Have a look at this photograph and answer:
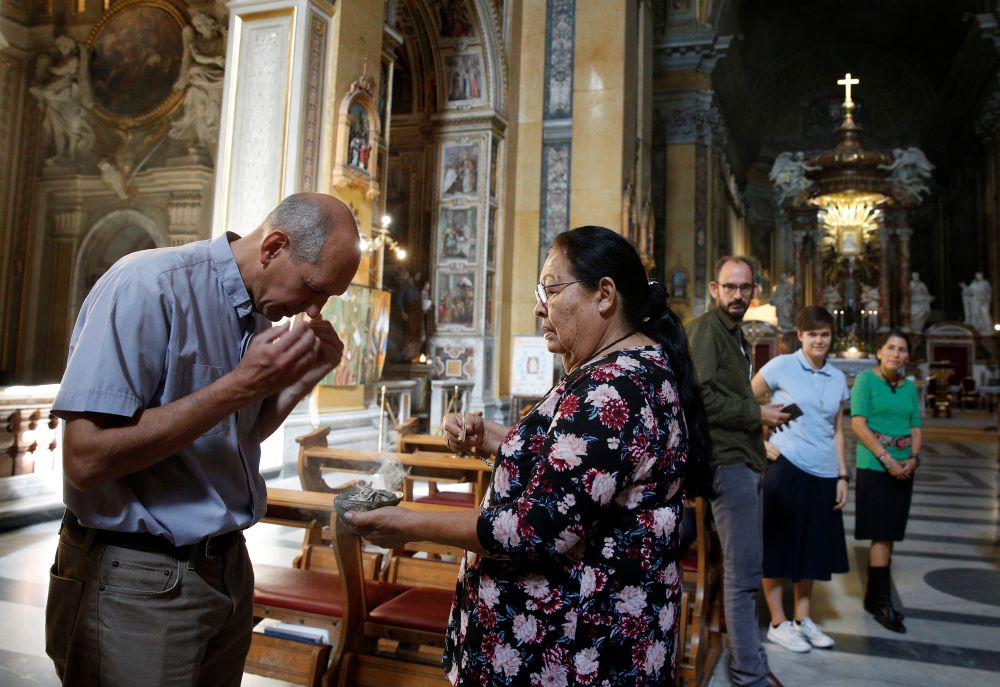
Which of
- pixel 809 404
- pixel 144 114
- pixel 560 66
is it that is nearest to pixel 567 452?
pixel 809 404

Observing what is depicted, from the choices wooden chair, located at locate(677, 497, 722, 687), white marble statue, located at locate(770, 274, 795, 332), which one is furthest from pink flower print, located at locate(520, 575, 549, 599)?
white marble statue, located at locate(770, 274, 795, 332)

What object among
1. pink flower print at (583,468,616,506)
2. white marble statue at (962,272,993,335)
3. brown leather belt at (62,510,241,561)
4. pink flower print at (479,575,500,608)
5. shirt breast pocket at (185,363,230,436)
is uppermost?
white marble statue at (962,272,993,335)

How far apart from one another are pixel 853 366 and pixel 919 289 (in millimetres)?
7280

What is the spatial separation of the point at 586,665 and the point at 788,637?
2.90m

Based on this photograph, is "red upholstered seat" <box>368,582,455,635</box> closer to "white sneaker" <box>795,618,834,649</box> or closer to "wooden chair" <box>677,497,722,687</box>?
"wooden chair" <box>677,497,722,687</box>

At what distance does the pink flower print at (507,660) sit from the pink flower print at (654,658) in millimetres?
283

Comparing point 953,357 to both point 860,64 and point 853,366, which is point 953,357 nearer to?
point 853,366

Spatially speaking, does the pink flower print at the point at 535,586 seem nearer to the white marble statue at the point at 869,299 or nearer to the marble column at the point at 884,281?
the marble column at the point at 884,281

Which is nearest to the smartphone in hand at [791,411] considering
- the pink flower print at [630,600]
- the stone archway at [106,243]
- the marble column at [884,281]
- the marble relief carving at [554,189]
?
the pink flower print at [630,600]

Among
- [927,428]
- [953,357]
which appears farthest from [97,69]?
[953,357]

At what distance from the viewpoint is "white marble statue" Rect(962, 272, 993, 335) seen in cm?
2317

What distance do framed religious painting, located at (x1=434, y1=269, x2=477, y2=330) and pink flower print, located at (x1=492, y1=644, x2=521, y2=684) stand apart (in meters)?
12.3

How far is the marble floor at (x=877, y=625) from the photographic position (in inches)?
141

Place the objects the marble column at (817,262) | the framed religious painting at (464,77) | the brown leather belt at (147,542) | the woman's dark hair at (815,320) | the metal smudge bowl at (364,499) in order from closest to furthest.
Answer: the brown leather belt at (147,542) < the metal smudge bowl at (364,499) < the woman's dark hair at (815,320) < the framed religious painting at (464,77) < the marble column at (817,262)
